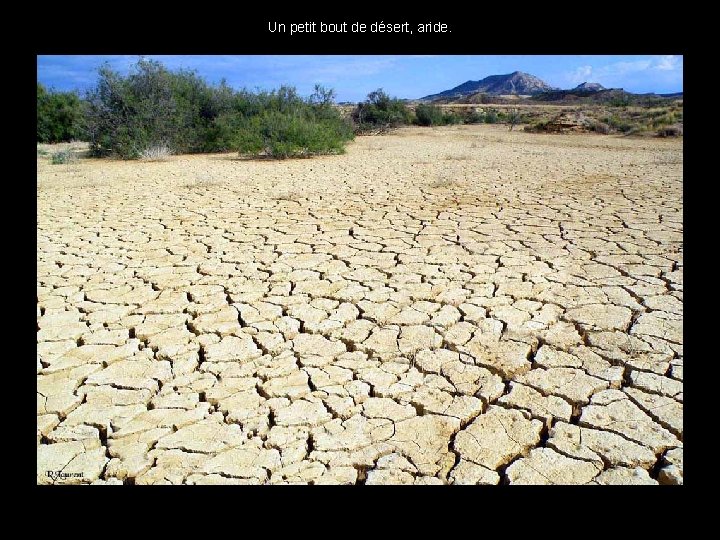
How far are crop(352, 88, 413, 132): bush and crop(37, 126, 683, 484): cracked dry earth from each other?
16.6m

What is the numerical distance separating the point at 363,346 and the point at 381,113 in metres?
19.9

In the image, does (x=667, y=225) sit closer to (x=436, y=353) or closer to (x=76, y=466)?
(x=436, y=353)

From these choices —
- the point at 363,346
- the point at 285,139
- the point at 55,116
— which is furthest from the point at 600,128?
the point at 55,116

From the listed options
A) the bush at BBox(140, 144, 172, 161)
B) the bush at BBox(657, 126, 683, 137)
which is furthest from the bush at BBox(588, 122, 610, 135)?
the bush at BBox(140, 144, 172, 161)

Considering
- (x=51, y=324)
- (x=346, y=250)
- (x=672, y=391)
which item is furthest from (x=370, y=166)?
(x=672, y=391)

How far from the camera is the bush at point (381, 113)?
21.0 m

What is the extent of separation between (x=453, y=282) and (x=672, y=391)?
1.41m

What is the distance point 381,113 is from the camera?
21.1m

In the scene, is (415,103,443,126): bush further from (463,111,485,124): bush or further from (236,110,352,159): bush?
(236,110,352,159): bush

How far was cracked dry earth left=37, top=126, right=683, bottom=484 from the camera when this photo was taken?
1679 millimetres

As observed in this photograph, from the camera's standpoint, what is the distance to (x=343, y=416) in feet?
6.21

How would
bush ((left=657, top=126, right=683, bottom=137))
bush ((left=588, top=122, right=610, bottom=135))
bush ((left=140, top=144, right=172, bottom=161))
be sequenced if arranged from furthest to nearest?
bush ((left=588, top=122, right=610, bottom=135)) → bush ((left=657, top=126, right=683, bottom=137)) → bush ((left=140, top=144, right=172, bottom=161))

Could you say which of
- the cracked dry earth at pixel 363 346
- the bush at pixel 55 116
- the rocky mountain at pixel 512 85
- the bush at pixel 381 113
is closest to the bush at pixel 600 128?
the bush at pixel 381 113

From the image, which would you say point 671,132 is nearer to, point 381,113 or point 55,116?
point 381,113
